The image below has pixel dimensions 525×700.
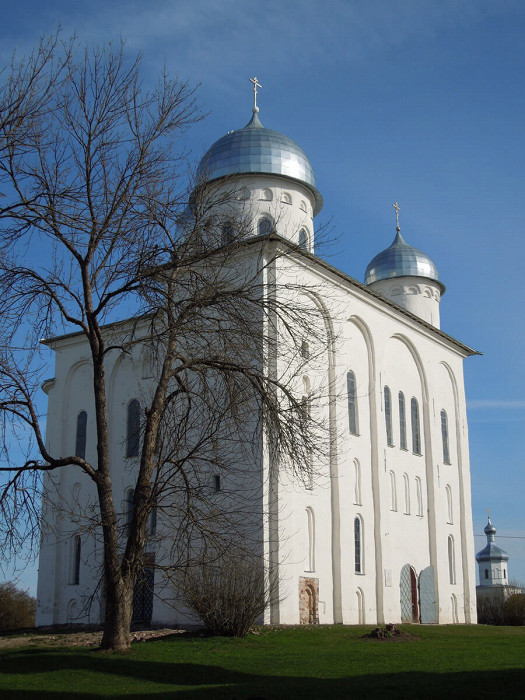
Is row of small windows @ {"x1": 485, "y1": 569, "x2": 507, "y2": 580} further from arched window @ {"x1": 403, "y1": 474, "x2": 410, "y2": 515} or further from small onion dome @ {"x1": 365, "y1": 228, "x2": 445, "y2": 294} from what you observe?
arched window @ {"x1": 403, "y1": 474, "x2": 410, "y2": 515}

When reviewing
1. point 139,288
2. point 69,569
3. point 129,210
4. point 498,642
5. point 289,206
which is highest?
point 289,206

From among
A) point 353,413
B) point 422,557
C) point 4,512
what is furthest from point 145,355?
point 4,512

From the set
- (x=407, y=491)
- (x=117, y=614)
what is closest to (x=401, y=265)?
(x=407, y=491)

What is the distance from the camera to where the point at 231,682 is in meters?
10.9

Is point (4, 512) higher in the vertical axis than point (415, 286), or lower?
lower

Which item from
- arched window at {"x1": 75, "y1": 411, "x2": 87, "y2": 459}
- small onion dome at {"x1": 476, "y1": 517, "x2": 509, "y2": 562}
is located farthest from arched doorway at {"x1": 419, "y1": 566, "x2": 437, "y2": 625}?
small onion dome at {"x1": 476, "y1": 517, "x2": 509, "y2": 562}

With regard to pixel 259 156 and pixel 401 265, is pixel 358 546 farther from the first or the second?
pixel 401 265

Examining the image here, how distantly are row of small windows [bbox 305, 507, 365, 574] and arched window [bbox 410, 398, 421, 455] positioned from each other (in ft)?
15.9

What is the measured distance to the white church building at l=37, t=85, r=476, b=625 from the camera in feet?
68.3

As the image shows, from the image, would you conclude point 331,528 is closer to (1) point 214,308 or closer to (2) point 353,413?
(2) point 353,413

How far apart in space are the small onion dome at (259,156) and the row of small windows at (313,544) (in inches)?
413

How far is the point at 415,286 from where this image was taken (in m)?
32.9

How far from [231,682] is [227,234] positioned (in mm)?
7106

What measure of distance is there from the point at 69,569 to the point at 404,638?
1170cm
